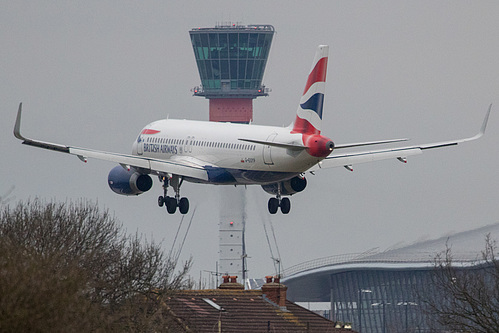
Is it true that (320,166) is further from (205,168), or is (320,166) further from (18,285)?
(18,285)

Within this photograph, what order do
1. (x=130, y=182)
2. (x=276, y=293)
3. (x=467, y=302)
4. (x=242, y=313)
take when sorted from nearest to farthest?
(x=467, y=302)
(x=130, y=182)
(x=242, y=313)
(x=276, y=293)

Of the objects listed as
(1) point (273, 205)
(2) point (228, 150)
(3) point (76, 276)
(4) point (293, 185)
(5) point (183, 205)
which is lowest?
(3) point (76, 276)

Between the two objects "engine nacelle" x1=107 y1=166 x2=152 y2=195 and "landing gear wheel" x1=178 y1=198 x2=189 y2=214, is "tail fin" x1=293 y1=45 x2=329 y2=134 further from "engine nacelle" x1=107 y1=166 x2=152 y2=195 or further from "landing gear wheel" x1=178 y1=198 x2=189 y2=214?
"engine nacelle" x1=107 y1=166 x2=152 y2=195

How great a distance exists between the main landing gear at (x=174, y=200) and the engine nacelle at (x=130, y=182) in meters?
1.04

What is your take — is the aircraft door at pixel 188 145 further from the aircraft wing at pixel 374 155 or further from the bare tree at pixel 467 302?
the bare tree at pixel 467 302

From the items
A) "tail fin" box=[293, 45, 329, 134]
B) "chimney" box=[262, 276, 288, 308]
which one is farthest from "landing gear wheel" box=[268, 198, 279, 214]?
"chimney" box=[262, 276, 288, 308]

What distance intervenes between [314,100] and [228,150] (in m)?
7.46

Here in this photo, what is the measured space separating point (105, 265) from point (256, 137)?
18497 mm

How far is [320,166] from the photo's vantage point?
86938 mm

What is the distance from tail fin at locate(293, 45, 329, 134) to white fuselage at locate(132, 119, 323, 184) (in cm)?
96

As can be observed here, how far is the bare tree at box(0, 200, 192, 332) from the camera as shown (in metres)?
35.9

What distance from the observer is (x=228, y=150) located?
286 ft

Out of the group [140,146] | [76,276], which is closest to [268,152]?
[140,146]

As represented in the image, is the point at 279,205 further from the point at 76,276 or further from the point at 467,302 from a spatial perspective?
the point at 76,276
